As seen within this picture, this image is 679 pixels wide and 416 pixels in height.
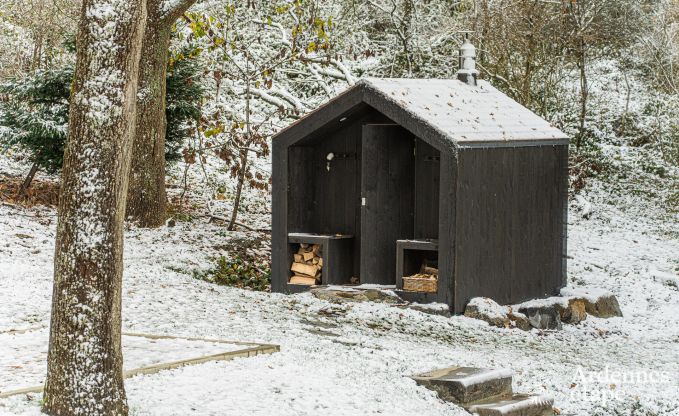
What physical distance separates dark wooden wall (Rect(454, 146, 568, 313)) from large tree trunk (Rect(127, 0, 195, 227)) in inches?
205

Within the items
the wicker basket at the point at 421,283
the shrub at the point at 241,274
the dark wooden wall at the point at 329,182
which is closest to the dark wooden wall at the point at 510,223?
the wicker basket at the point at 421,283

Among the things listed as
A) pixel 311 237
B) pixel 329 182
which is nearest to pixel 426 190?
pixel 329 182

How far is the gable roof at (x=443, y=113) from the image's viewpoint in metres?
12.1

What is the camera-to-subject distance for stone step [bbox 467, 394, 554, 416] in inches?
320

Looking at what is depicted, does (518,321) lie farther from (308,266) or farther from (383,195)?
(308,266)

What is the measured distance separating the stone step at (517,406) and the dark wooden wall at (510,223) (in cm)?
350

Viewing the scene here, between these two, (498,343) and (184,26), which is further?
(184,26)

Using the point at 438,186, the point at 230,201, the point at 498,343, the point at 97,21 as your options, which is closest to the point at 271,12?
the point at 230,201

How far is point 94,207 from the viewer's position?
5891 millimetres

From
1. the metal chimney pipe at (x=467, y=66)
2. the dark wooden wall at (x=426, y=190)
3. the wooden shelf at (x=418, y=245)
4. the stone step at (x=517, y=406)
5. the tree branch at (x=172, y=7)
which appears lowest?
the stone step at (x=517, y=406)

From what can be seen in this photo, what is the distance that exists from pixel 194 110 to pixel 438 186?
5444 millimetres

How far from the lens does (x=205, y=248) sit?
15.1 meters

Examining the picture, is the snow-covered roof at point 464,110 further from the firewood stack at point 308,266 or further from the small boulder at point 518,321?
the firewood stack at point 308,266

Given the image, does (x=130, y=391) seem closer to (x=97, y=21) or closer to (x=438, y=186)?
(x=97, y=21)
